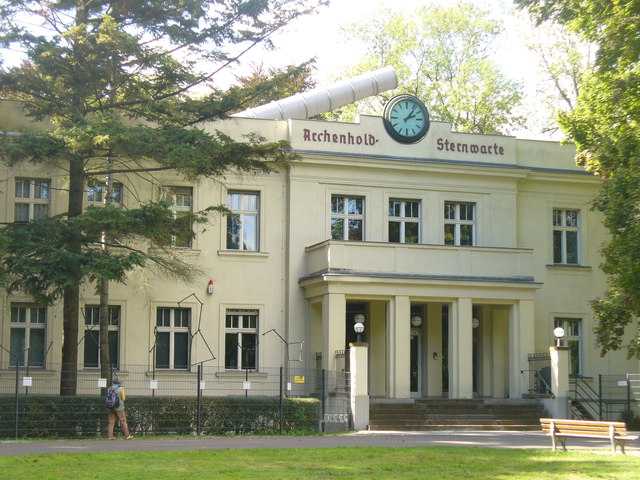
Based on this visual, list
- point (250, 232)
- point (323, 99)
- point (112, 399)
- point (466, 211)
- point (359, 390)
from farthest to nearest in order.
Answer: point (323, 99), point (466, 211), point (250, 232), point (359, 390), point (112, 399)

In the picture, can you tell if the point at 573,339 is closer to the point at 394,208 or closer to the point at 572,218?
the point at 572,218

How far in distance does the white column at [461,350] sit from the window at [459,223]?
10.1 feet

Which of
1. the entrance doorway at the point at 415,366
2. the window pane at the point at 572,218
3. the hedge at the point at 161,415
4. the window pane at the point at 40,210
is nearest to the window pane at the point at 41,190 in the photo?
the window pane at the point at 40,210

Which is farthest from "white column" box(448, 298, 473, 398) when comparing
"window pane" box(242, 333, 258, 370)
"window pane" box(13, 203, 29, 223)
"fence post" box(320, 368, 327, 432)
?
"window pane" box(13, 203, 29, 223)

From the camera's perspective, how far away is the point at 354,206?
106 ft

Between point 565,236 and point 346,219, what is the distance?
24.8ft

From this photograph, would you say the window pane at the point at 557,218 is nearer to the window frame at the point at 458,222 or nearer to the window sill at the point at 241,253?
the window frame at the point at 458,222

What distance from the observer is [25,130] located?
2420cm

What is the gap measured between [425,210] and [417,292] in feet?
11.6

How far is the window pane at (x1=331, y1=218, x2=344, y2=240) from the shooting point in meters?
32.2

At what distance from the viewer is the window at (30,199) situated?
2997cm

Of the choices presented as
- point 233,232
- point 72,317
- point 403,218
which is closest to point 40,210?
point 72,317

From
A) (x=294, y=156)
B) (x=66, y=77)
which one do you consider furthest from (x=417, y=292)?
(x=66, y=77)

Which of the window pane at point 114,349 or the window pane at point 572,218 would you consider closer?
the window pane at point 114,349
